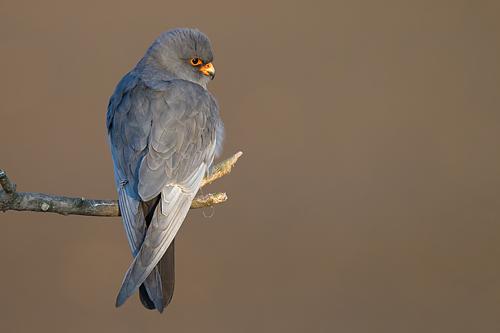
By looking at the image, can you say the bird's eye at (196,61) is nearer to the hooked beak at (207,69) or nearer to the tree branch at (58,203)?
the hooked beak at (207,69)

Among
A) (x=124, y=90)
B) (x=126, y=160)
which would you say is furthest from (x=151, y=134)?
(x=124, y=90)

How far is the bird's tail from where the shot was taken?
2.20 m

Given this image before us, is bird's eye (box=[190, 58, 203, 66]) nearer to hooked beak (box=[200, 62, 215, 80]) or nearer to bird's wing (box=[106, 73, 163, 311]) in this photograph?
hooked beak (box=[200, 62, 215, 80])

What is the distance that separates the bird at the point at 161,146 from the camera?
88.3 inches

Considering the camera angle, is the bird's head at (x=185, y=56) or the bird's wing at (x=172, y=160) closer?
the bird's wing at (x=172, y=160)

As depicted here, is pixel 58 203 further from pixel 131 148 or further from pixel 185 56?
pixel 185 56

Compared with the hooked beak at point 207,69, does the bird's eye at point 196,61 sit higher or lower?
higher

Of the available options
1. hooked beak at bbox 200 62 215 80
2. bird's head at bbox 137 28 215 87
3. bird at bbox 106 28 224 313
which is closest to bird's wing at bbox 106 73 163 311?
bird at bbox 106 28 224 313

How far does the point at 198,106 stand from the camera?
2.70 m

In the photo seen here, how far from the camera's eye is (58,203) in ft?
7.38

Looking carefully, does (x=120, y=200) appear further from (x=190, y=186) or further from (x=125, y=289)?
(x=125, y=289)

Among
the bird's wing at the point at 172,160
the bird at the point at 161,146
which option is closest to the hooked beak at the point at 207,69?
the bird at the point at 161,146

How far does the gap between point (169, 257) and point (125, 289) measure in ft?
0.89

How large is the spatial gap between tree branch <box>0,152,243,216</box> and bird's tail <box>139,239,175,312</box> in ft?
0.81
